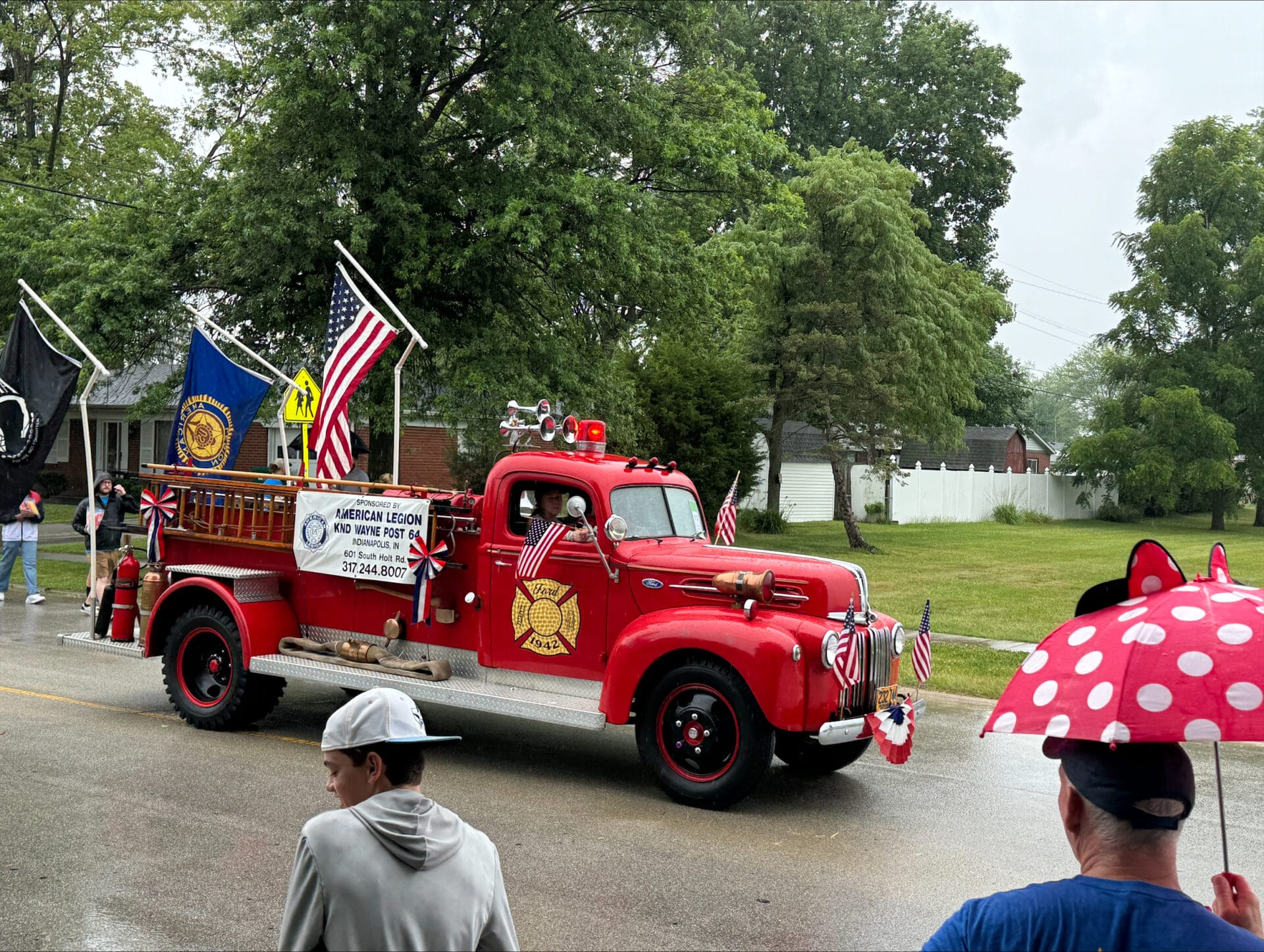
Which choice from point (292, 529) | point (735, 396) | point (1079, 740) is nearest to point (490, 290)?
point (735, 396)

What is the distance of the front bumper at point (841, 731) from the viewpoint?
733 centimetres

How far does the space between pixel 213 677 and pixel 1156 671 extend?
29.2 feet

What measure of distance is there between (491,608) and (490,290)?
13258 millimetres

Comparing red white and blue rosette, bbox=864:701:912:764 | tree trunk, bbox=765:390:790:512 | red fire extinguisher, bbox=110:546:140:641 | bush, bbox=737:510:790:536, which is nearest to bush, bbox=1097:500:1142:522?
bush, bbox=737:510:790:536

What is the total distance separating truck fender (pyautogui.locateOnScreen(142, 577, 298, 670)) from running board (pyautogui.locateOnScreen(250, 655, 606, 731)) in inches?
6.8

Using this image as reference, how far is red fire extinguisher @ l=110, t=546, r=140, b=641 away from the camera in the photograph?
10.3 metres

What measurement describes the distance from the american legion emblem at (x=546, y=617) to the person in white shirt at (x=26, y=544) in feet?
35.6

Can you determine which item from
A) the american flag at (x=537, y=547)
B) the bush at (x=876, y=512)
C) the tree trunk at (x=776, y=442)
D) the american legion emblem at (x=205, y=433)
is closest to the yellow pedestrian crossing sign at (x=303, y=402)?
the american legion emblem at (x=205, y=433)

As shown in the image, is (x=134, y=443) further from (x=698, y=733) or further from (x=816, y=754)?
(x=698, y=733)

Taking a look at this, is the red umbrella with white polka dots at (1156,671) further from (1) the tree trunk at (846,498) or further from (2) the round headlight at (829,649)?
(1) the tree trunk at (846,498)

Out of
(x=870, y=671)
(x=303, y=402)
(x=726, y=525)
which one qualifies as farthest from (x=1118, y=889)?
(x=303, y=402)

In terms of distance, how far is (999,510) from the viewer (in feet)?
155

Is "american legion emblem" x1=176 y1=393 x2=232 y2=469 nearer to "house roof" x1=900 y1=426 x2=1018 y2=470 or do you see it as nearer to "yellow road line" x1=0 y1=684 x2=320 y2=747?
"yellow road line" x1=0 y1=684 x2=320 y2=747

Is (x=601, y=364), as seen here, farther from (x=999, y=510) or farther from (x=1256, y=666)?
(x=999, y=510)
